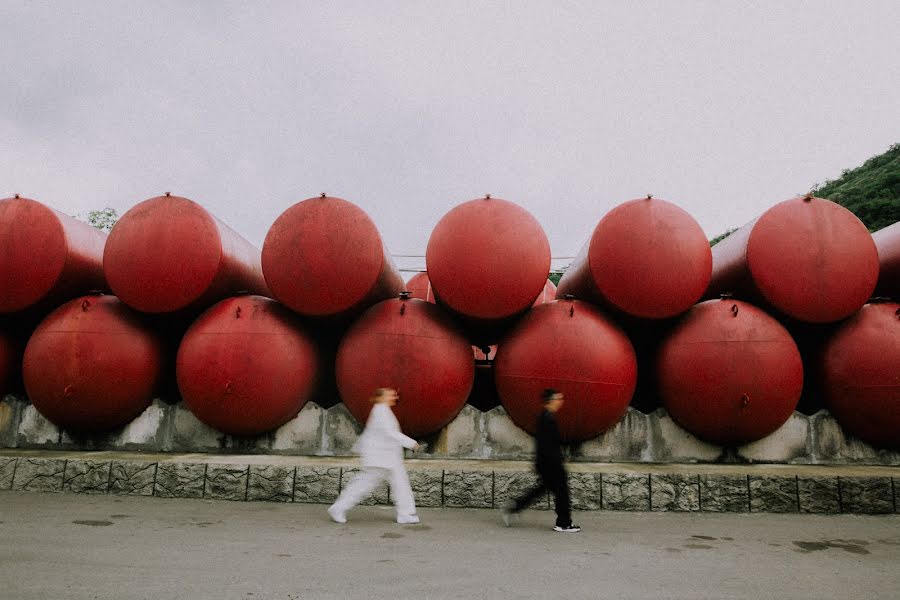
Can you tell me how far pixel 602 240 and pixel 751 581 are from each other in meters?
3.38

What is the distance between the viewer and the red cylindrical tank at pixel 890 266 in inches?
260

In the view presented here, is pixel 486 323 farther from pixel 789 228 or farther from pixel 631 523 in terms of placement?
pixel 789 228

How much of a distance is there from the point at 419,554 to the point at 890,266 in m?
5.90

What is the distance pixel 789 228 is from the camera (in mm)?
6055

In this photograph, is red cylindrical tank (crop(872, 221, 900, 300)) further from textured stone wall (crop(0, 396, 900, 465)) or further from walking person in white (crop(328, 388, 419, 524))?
walking person in white (crop(328, 388, 419, 524))

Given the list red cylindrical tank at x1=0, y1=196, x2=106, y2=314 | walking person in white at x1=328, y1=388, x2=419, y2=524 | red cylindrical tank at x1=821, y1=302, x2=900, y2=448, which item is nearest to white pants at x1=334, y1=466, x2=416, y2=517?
walking person in white at x1=328, y1=388, x2=419, y2=524

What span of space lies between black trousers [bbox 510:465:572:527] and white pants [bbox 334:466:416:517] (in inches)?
33.6

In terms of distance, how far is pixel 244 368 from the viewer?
5980 millimetres

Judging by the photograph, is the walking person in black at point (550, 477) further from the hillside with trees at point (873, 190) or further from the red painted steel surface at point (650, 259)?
the hillside with trees at point (873, 190)

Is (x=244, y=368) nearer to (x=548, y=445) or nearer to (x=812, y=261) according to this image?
(x=548, y=445)

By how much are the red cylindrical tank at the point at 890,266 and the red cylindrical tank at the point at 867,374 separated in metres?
0.40

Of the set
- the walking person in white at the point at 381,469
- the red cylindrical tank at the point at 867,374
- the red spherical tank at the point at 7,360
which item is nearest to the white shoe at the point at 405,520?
the walking person in white at the point at 381,469

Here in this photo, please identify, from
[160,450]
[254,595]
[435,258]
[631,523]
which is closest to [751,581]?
[631,523]

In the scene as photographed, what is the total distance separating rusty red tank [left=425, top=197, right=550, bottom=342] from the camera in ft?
18.9
